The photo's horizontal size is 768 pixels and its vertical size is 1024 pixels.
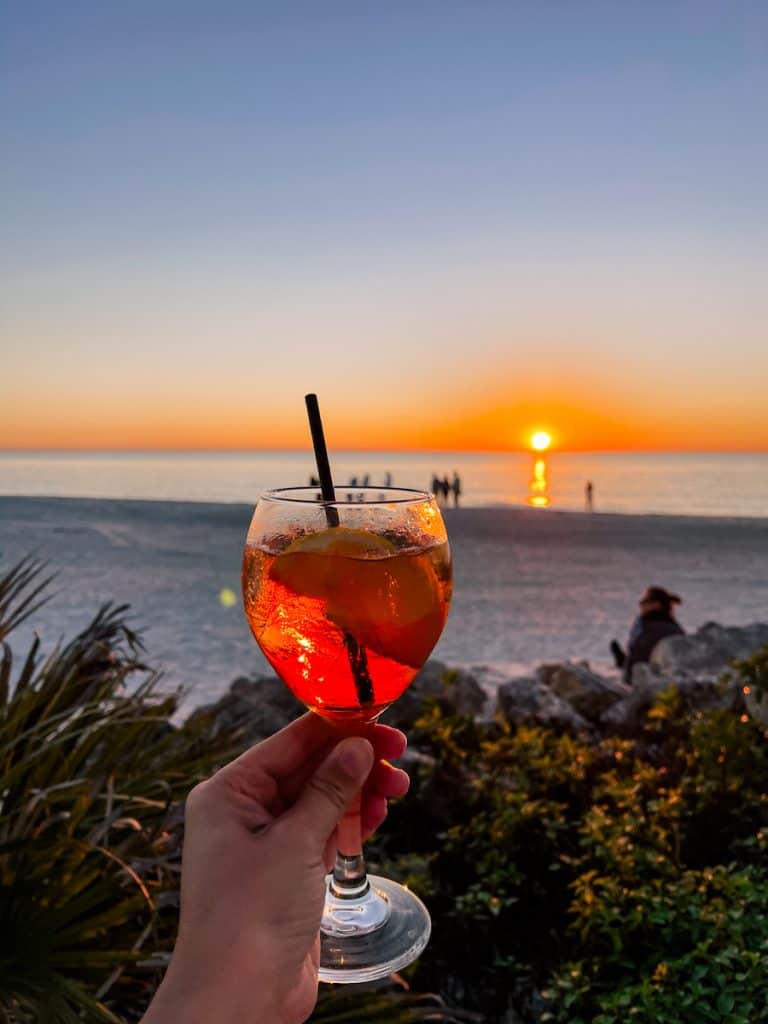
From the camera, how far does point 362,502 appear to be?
175cm

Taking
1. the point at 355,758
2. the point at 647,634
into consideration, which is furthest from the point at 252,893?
the point at 647,634

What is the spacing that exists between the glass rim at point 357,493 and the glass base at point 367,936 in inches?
41.1

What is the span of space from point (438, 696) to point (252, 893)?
446 cm

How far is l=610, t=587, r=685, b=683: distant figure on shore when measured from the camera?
8383 mm

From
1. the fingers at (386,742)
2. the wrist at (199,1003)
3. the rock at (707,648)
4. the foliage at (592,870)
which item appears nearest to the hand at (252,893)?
the wrist at (199,1003)

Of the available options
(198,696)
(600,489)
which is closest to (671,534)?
(198,696)

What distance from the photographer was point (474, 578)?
16.1 metres

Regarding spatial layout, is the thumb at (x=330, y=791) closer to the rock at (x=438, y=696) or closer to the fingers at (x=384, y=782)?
the fingers at (x=384, y=782)

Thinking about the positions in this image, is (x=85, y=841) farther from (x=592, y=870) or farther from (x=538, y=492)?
(x=538, y=492)

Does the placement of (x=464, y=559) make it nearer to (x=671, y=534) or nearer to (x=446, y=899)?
(x=671, y=534)

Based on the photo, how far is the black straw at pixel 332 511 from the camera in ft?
5.63

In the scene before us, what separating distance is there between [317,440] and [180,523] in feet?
81.2

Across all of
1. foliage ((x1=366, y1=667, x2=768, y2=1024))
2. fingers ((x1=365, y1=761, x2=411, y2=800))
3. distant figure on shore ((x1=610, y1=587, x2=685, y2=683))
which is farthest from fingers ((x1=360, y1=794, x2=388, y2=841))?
distant figure on shore ((x1=610, y1=587, x2=685, y2=683))

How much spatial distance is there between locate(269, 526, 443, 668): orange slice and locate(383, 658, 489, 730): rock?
12.7 ft
